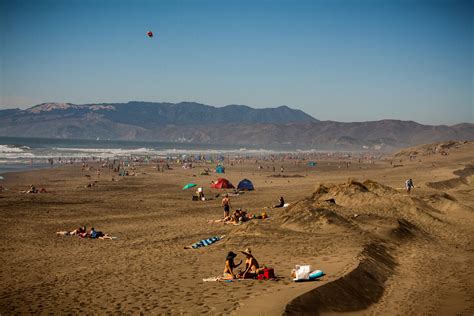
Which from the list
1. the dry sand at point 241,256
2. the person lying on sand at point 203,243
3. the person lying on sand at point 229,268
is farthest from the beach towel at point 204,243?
the person lying on sand at point 229,268

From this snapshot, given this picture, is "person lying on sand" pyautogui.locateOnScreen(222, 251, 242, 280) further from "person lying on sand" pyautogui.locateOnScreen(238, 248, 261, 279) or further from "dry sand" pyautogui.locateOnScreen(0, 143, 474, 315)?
"dry sand" pyautogui.locateOnScreen(0, 143, 474, 315)

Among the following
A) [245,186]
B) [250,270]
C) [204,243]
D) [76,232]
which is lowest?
[76,232]

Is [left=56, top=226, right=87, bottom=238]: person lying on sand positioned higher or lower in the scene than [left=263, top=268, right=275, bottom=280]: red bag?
lower

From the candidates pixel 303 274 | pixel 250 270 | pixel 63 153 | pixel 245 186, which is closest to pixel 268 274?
pixel 250 270

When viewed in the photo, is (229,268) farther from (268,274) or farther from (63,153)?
(63,153)

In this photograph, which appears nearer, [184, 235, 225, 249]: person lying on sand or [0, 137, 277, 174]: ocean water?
[184, 235, 225, 249]: person lying on sand

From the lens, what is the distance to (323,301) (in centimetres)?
903

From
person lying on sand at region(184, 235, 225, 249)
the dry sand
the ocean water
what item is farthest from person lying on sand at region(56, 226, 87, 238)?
the ocean water

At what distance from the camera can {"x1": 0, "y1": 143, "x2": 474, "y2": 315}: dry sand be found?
940 centimetres

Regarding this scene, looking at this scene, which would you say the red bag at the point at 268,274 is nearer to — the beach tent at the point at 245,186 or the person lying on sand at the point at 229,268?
the person lying on sand at the point at 229,268

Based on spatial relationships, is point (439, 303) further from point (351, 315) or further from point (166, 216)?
point (166, 216)

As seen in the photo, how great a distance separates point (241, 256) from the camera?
1338 centimetres

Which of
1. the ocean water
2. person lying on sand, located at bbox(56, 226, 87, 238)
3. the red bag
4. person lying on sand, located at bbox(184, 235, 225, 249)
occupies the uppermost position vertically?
the ocean water

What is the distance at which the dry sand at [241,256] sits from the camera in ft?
30.8
